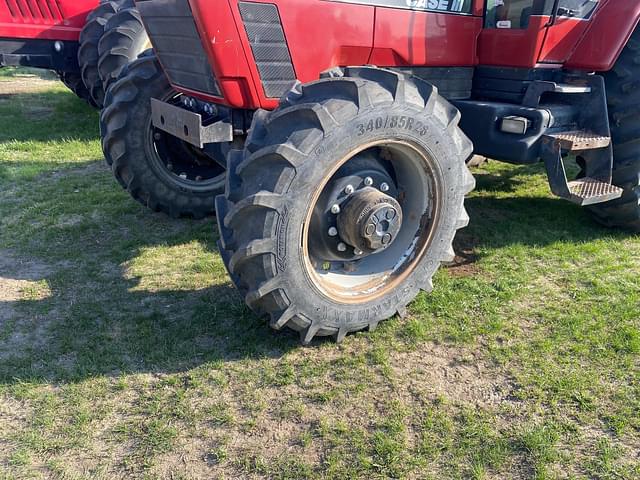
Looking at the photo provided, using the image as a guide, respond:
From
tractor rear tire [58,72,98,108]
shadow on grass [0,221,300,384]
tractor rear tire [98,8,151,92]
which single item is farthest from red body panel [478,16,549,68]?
tractor rear tire [58,72,98,108]

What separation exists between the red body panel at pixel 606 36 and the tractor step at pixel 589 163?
530 mm

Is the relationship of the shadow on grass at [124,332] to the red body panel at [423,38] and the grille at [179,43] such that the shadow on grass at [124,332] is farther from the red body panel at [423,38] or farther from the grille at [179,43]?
the red body panel at [423,38]

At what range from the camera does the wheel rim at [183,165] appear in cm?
471

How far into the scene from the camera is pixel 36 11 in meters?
7.98

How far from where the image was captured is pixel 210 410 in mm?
2721

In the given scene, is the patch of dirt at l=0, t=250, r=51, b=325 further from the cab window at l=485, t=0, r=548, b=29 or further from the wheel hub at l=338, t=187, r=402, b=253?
the cab window at l=485, t=0, r=548, b=29

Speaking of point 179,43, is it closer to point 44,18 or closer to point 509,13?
point 509,13

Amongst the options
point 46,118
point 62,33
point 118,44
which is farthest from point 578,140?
point 46,118

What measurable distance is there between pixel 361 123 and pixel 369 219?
0.52 m

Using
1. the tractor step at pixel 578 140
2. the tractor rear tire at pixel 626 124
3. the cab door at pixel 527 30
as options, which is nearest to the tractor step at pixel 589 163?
the tractor step at pixel 578 140

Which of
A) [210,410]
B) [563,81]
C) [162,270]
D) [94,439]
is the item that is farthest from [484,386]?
[563,81]

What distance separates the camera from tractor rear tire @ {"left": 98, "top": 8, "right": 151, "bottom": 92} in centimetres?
686

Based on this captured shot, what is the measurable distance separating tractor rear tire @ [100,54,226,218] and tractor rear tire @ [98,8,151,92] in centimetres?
223

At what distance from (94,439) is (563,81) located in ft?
13.3
